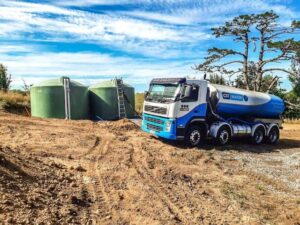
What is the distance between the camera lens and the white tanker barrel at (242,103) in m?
15.9

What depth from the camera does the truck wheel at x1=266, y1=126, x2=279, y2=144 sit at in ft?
61.8

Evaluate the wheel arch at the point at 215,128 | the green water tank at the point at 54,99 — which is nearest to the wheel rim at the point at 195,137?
the wheel arch at the point at 215,128

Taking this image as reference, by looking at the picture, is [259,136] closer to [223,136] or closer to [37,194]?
[223,136]

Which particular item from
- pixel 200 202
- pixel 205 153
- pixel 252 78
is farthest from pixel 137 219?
pixel 252 78

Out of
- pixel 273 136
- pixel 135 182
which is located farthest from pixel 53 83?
pixel 135 182

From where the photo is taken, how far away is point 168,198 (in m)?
7.89

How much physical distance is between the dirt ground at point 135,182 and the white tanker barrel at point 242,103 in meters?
2.02

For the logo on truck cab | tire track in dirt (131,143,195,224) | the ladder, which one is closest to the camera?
tire track in dirt (131,143,195,224)

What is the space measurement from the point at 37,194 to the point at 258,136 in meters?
13.8

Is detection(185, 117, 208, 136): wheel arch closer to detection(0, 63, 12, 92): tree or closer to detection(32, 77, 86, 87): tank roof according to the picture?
detection(32, 77, 86, 87): tank roof

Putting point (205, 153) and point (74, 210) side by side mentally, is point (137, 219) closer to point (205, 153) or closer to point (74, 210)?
point (74, 210)

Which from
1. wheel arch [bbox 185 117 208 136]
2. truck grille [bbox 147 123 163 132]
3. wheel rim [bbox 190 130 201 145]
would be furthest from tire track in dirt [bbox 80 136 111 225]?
wheel rim [bbox 190 130 201 145]

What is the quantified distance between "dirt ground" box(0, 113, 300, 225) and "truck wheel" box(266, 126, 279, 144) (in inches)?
135

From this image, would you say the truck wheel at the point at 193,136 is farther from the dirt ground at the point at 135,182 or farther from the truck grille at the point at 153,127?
the truck grille at the point at 153,127
